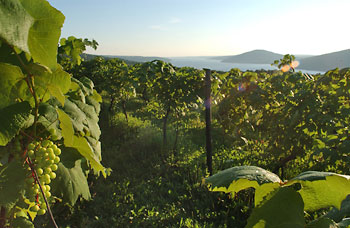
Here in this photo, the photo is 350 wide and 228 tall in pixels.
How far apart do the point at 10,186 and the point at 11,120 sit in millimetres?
360

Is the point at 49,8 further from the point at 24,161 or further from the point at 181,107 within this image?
the point at 181,107

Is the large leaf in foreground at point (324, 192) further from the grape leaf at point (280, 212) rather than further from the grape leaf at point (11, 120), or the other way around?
the grape leaf at point (11, 120)

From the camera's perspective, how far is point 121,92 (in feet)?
27.4

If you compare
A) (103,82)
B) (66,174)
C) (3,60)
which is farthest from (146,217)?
(103,82)

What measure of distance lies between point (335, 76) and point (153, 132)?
4919 mm

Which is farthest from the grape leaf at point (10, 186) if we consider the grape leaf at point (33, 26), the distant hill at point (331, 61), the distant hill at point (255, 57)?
the distant hill at point (255, 57)

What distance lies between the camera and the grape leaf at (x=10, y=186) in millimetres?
875

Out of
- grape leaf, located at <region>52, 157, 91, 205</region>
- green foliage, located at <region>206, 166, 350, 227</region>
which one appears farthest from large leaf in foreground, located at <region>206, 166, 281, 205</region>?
grape leaf, located at <region>52, 157, 91, 205</region>

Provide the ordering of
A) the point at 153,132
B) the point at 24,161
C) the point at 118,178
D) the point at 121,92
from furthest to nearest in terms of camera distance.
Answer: the point at 121,92
the point at 153,132
the point at 118,178
the point at 24,161

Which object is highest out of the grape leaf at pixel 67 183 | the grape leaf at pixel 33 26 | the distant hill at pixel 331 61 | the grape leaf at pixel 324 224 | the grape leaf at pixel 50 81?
the distant hill at pixel 331 61

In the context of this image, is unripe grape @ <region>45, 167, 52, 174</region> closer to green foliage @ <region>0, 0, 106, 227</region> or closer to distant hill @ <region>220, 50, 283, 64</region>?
green foliage @ <region>0, 0, 106, 227</region>

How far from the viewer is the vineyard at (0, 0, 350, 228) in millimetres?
536

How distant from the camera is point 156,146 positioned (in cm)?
649

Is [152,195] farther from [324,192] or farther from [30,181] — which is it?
[324,192]
